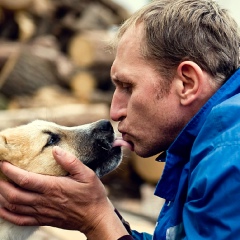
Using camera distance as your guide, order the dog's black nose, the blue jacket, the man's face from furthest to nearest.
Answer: the dog's black nose
the man's face
the blue jacket

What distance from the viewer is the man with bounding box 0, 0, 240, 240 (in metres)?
2.23

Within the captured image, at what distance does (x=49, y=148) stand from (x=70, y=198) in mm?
551

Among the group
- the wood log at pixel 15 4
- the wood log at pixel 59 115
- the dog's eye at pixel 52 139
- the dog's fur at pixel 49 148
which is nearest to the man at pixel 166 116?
the dog's fur at pixel 49 148

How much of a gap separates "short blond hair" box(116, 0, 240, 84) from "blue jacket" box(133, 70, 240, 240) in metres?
0.13

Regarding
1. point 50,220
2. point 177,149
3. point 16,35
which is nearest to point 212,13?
point 177,149

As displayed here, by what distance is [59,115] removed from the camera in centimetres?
682

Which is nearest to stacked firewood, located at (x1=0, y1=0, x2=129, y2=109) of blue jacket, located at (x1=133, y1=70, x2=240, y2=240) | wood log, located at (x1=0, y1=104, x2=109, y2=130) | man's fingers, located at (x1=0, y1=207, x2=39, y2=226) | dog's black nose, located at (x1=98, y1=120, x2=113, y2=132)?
wood log, located at (x1=0, y1=104, x2=109, y2=130)

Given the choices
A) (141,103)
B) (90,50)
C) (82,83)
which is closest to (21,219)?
(141,103)

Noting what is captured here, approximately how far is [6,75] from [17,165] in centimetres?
524

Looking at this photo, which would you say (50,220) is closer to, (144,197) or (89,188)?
(89,188)

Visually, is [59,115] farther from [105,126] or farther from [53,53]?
[105,126]

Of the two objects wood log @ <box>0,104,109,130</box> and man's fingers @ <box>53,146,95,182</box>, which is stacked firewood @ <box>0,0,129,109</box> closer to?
wood log @ <box>0,104,109,130</box>

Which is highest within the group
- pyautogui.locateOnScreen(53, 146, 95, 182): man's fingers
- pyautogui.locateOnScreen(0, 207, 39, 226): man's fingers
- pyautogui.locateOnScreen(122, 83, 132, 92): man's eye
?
pyautogui.locateOnScreen(122, 83, 132, 92): man's eye

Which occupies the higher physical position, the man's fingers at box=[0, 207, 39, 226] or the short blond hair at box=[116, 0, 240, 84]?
the short blond hair at box=[116, 0, 240, 84]
